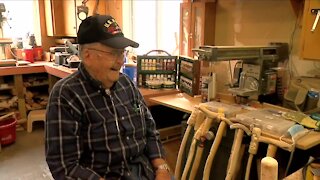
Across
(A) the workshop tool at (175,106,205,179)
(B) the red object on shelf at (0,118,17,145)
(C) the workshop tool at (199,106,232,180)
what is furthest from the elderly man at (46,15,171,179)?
(B) the red object on shelf at (0,118,17,145)

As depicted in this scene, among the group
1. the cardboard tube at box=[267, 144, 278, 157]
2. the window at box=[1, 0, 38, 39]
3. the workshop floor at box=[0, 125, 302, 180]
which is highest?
the window at box=[1, 0, 38, 39]

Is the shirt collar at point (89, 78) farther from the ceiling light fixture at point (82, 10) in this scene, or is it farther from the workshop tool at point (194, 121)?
the ceiling light fixture at point (82, 10)

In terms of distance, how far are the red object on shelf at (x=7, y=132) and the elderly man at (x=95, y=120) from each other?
7.79 feet

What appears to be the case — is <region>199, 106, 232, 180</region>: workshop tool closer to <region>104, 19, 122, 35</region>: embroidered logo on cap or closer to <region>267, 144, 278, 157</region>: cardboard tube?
<region>267, 144, 278, 157</region>: cardboard tube

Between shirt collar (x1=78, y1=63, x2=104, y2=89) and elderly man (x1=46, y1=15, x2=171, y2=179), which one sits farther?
shirt collar (x1=78, y1=63, x2=104, y2=89)

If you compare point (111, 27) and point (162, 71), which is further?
point (162, 71)

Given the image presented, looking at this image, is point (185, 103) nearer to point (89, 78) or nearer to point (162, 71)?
point (162, 71)

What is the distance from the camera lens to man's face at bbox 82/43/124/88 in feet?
4.66

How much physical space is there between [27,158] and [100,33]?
2.29 metres

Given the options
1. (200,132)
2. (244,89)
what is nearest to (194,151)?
A: (200,132)

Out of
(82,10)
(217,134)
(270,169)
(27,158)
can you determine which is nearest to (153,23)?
(82,10)

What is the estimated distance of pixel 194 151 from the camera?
1925 mm

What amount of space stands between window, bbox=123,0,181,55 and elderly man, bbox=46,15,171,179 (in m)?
1.97

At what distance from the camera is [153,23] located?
3.73 m
